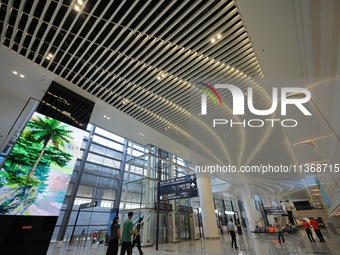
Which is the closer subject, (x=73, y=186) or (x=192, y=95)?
(x=192, y=95)

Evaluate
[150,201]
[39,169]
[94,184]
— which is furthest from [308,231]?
[94,184]

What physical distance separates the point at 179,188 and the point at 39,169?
5.32 metres

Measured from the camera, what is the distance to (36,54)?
5.63m

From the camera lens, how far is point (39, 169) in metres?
5.60

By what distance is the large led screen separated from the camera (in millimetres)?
4945

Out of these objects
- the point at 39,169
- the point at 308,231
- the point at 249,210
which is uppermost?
the point at 249,210

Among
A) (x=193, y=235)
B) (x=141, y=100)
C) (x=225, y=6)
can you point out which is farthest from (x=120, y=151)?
(x=225, y=6)

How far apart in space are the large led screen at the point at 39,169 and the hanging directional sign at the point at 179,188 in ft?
14.0

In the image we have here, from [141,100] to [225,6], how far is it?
4.54 metres

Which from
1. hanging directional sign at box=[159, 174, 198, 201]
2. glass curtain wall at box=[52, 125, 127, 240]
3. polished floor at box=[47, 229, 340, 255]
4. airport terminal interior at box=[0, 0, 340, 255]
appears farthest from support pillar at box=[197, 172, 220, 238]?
glass curtain wall at box=[52, 125, 127, 240]

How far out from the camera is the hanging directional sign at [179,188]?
750cm

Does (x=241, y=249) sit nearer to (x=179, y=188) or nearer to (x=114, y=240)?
(x=179, y=188)

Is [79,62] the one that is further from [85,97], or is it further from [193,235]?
[193,235]

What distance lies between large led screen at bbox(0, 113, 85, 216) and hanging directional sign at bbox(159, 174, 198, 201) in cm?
426
